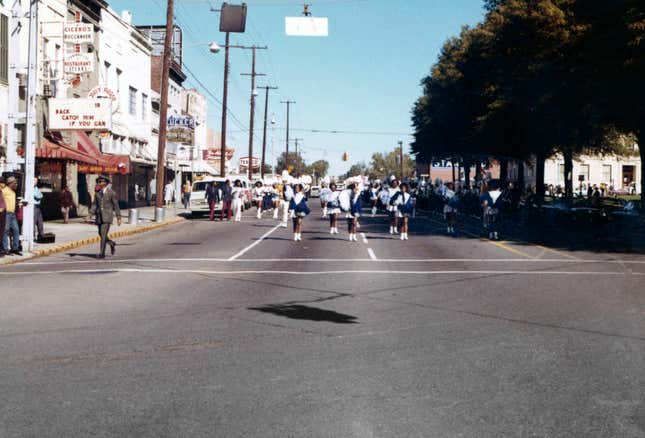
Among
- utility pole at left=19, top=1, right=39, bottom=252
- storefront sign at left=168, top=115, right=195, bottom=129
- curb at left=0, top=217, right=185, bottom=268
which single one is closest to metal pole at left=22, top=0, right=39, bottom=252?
utility pole at left=19, top=1, right=39, bottom=252

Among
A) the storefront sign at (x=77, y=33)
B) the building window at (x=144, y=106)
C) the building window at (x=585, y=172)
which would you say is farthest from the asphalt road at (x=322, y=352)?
the building window at (x=585, y=172)

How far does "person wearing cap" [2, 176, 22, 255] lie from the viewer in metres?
17.5

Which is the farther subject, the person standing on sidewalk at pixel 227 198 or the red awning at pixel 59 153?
the person standing on sidewalk at pixel 227 198

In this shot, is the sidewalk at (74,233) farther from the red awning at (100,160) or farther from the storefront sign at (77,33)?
the storefront sign at (77,33)

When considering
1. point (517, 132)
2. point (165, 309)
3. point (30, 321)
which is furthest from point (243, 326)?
point (517, 132)

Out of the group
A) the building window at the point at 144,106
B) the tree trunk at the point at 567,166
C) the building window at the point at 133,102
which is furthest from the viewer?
the building window at the point at 144,106

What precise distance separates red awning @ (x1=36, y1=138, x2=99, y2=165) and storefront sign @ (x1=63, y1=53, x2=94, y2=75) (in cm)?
291

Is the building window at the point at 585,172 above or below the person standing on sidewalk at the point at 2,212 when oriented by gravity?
above

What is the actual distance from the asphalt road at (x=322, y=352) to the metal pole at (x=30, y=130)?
13.9ft

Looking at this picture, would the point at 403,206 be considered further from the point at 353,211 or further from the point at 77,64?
the point at 77,64

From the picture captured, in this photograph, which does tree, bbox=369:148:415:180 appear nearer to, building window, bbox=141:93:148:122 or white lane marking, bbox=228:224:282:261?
building window, bbox=141:93:148:122

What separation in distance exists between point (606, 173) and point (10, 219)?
86.6m

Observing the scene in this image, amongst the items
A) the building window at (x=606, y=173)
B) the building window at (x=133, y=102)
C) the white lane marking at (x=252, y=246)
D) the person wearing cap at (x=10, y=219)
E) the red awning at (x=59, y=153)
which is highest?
the building window at (x=133, y=102)

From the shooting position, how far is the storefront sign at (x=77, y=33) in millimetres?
29672
